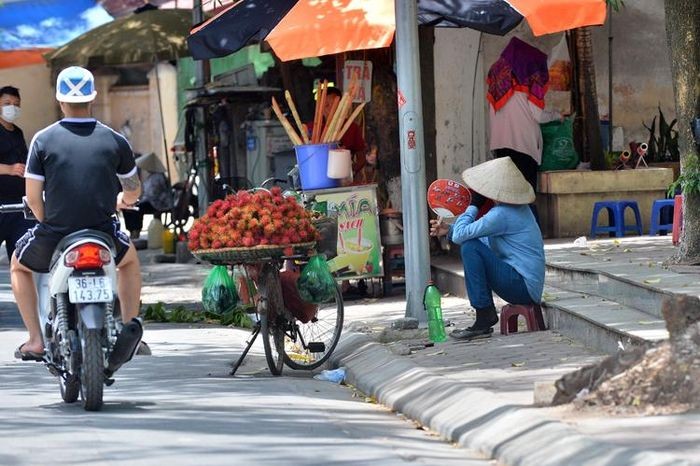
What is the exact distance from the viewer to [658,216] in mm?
15391

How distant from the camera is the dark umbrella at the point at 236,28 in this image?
47.1ft

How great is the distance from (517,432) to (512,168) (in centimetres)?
382

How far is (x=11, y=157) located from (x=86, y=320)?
5.46 m

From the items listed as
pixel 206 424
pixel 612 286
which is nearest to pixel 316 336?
pixel 612 286

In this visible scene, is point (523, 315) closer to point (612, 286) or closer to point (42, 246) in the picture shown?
point (612, 286)

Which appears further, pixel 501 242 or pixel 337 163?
pixel 337 163

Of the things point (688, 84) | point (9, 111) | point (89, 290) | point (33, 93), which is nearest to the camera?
point (89, 290)

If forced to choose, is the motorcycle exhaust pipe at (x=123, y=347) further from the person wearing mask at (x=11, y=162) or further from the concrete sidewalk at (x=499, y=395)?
the person wearing mask at (x=11, y=162)

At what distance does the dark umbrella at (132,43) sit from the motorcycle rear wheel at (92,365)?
13063mm

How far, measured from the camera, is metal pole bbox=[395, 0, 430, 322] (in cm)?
1180

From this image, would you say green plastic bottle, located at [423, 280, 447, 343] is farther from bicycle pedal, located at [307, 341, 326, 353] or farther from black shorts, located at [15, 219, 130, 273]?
black shorts, located at [15, 219, 130, 273]

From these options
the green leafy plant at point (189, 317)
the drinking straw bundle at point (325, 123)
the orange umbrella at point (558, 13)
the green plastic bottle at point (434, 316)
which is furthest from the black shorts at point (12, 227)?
the orange umbrella at point (558, 13)

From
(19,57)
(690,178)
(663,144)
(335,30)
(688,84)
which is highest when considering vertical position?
(19,57)

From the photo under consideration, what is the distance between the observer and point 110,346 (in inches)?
343
